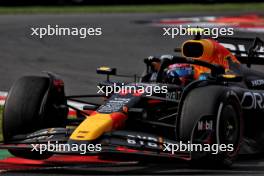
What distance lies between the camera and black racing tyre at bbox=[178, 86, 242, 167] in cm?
816

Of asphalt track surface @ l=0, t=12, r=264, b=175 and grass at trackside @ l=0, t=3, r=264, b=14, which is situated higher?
grass at trackside @ l=0, t=3, r=264, b=14

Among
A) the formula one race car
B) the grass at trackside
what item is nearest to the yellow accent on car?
the formula one race car

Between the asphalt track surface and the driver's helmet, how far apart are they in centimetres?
105

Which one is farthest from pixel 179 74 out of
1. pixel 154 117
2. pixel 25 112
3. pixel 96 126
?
pixel 25 112

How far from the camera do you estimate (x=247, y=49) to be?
11.1 meters

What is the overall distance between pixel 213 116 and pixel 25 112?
1.73m

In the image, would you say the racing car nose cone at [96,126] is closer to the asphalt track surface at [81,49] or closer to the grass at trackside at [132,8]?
the asphalt track surface at [81,49]

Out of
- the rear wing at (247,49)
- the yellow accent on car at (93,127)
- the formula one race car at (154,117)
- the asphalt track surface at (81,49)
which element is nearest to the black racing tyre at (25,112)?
the formula one race car at (154,117)

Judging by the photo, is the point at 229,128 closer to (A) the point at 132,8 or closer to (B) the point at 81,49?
(B) the point at 81,49

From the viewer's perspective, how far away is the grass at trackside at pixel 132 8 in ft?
93.7

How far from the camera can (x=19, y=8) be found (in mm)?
29156

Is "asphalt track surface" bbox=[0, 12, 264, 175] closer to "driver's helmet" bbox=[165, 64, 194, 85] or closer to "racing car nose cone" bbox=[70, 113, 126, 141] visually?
A: "racing car nose cone" bbox=[70, 113, 126, 141]

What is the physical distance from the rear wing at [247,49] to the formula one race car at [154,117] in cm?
111

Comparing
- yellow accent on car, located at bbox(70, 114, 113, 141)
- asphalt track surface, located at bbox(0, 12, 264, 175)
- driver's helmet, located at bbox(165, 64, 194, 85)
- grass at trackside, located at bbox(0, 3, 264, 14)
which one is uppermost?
driver's helmet, located at bbox(165, 64, 194, 85)
